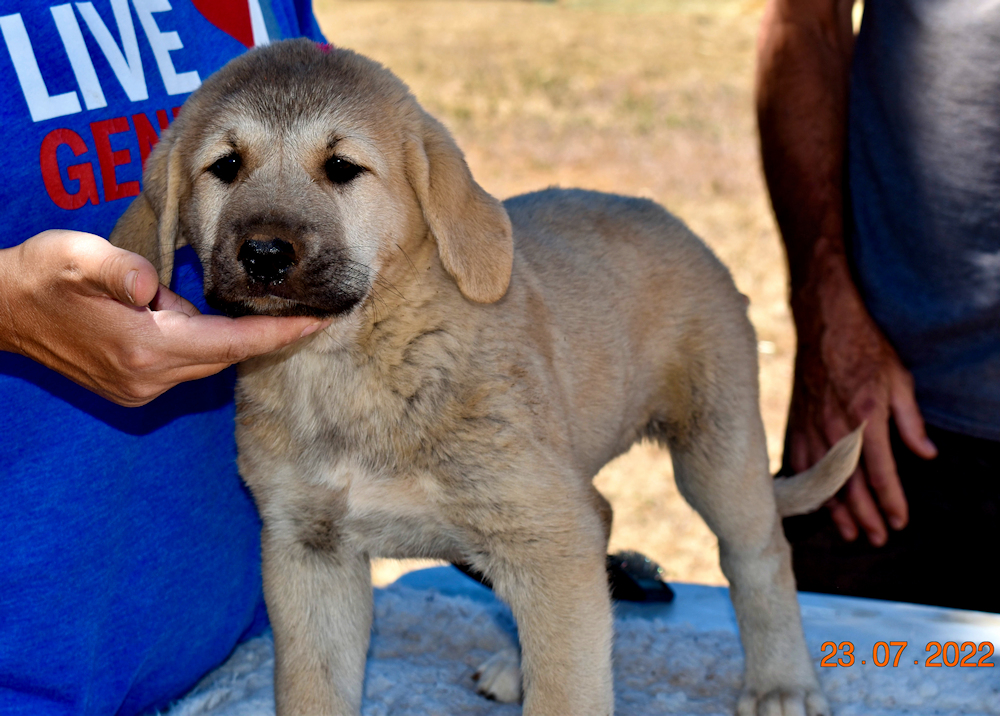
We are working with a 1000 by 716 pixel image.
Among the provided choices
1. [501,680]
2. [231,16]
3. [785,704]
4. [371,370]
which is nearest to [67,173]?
[231,16]

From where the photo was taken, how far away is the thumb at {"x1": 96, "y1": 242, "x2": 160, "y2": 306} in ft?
6.29

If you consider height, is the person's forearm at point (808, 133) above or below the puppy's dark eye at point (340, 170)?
below

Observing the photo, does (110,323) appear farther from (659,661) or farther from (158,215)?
(659,661)

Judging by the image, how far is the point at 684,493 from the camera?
3131mm

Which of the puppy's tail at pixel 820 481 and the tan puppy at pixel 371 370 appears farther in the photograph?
the puppy's tail at pixel 820 481

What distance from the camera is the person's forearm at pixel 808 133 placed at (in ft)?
13.1

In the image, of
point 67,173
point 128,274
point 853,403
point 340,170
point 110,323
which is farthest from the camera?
point 853,403

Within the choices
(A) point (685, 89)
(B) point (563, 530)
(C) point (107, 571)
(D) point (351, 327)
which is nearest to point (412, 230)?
(D) point (351, 327)

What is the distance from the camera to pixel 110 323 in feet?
6.72

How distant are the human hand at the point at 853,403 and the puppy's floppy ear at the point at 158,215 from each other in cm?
253

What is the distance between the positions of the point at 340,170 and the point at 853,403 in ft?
7.62

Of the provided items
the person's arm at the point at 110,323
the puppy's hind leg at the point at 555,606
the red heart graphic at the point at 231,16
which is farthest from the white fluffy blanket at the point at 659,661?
the red heart graphic at the point at 231,16

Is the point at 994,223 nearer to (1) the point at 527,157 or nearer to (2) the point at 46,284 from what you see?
(2) the point at 46,284

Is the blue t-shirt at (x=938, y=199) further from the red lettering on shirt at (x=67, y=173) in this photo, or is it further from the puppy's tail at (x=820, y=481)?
the red lettering on shirt at (x=67, y=173)
